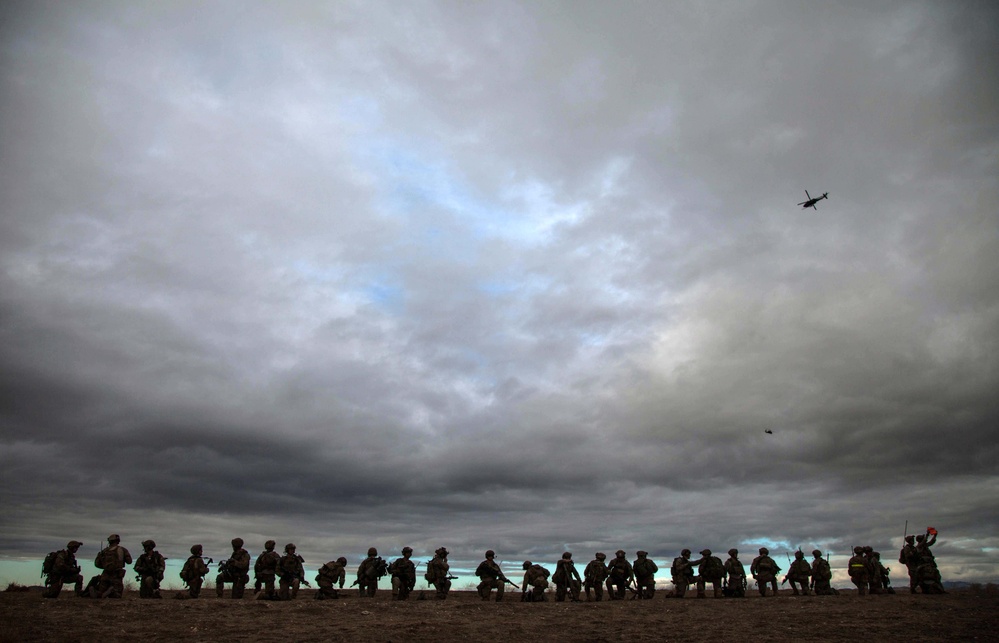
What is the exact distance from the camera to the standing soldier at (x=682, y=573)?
34.3m

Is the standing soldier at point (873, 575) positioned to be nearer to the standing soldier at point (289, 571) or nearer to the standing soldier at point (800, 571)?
the standing soldier at point (800, 571)

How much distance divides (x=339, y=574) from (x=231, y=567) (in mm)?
4768

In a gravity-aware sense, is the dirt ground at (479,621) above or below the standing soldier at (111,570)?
below

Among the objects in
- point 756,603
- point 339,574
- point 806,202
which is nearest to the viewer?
point 756,603

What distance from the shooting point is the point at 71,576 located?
27828 millimetres

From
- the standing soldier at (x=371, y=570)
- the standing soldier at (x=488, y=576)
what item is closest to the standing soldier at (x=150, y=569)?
the standing soldier at (x=371, y=570)

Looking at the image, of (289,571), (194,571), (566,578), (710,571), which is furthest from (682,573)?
(194,571)

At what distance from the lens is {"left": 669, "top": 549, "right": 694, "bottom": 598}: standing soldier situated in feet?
112

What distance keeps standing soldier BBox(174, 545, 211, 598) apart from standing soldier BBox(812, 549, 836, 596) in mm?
29646

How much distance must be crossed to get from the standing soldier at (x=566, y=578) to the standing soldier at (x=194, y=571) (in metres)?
16.1

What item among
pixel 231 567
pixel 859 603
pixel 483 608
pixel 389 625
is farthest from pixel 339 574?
pixel 859 603

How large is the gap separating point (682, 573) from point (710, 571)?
4.65ft

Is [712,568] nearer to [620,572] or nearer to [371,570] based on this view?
[620,572]

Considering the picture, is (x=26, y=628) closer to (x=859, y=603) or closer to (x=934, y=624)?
(x=934, y=624)
